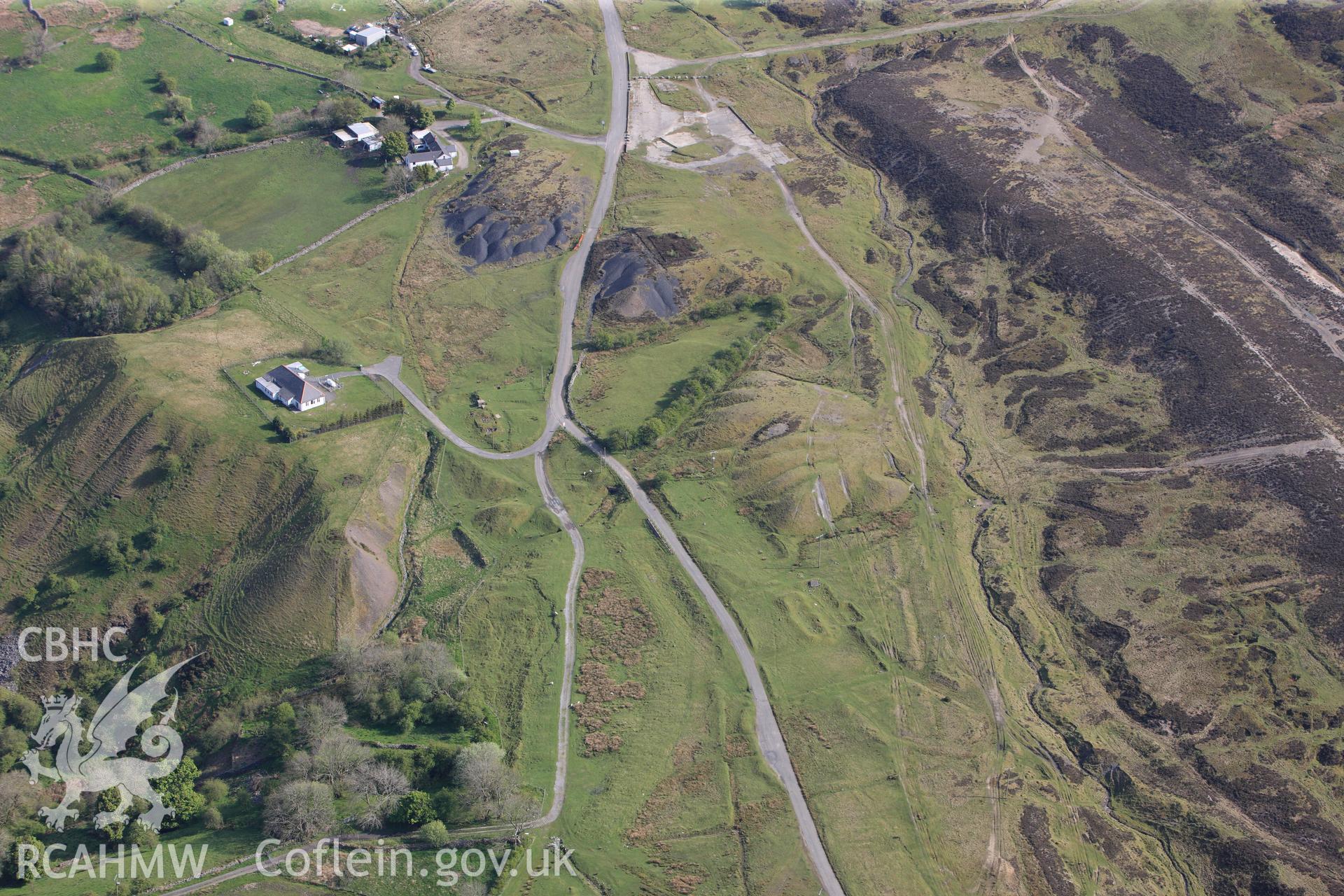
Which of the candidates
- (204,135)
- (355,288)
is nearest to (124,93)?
(204,135)

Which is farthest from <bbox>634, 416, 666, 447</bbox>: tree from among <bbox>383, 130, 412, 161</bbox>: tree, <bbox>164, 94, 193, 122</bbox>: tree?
<bbox>164, 94, 193, 122</bbox>: tree

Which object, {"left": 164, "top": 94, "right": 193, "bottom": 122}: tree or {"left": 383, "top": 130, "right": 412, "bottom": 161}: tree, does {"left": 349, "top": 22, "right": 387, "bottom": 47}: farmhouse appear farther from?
{"left": 383, "top": 130, "right": 412, "bottom": 161}: tree

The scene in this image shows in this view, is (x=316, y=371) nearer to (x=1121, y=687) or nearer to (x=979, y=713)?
(x=979, y=713)

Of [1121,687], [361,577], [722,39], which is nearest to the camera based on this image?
[1121,687]

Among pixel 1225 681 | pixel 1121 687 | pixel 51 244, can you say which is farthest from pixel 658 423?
pixel 51 244

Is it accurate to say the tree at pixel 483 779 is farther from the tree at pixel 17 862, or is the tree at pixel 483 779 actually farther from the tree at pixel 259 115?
the tree at pixel 259 115

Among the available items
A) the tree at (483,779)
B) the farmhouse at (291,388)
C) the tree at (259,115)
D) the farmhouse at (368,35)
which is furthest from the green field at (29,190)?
the tree at (483,779)
